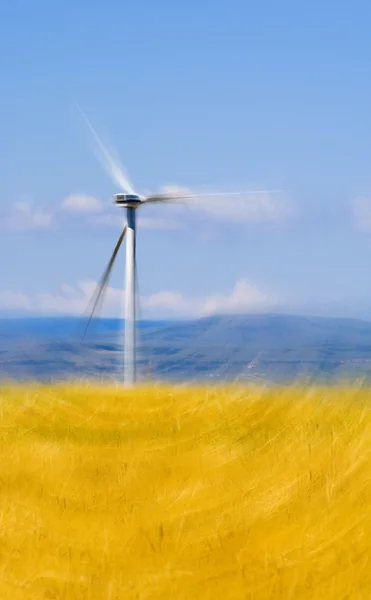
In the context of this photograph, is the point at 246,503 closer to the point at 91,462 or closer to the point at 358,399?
the point at 91,462

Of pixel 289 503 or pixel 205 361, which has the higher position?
pixel 205 361

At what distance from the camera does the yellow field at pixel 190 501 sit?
5754 mm

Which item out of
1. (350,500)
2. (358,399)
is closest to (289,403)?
(358,399)

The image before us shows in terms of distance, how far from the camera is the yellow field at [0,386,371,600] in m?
5.75

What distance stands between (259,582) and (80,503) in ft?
3.83

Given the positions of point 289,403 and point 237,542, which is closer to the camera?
point 237,542

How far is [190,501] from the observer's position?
6.24 meters

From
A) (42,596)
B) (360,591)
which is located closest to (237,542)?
(360,591)

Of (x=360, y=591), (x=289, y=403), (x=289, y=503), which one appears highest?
(x=289, y=403)

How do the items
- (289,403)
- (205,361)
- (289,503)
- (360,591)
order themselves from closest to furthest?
(360,591) < (289,503) < (289,403) < (205,361)

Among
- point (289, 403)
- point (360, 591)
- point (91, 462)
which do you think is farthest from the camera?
point (289, 403)

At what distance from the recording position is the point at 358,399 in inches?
297

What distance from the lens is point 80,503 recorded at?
20.6 ft

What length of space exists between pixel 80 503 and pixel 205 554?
2.72 ft
